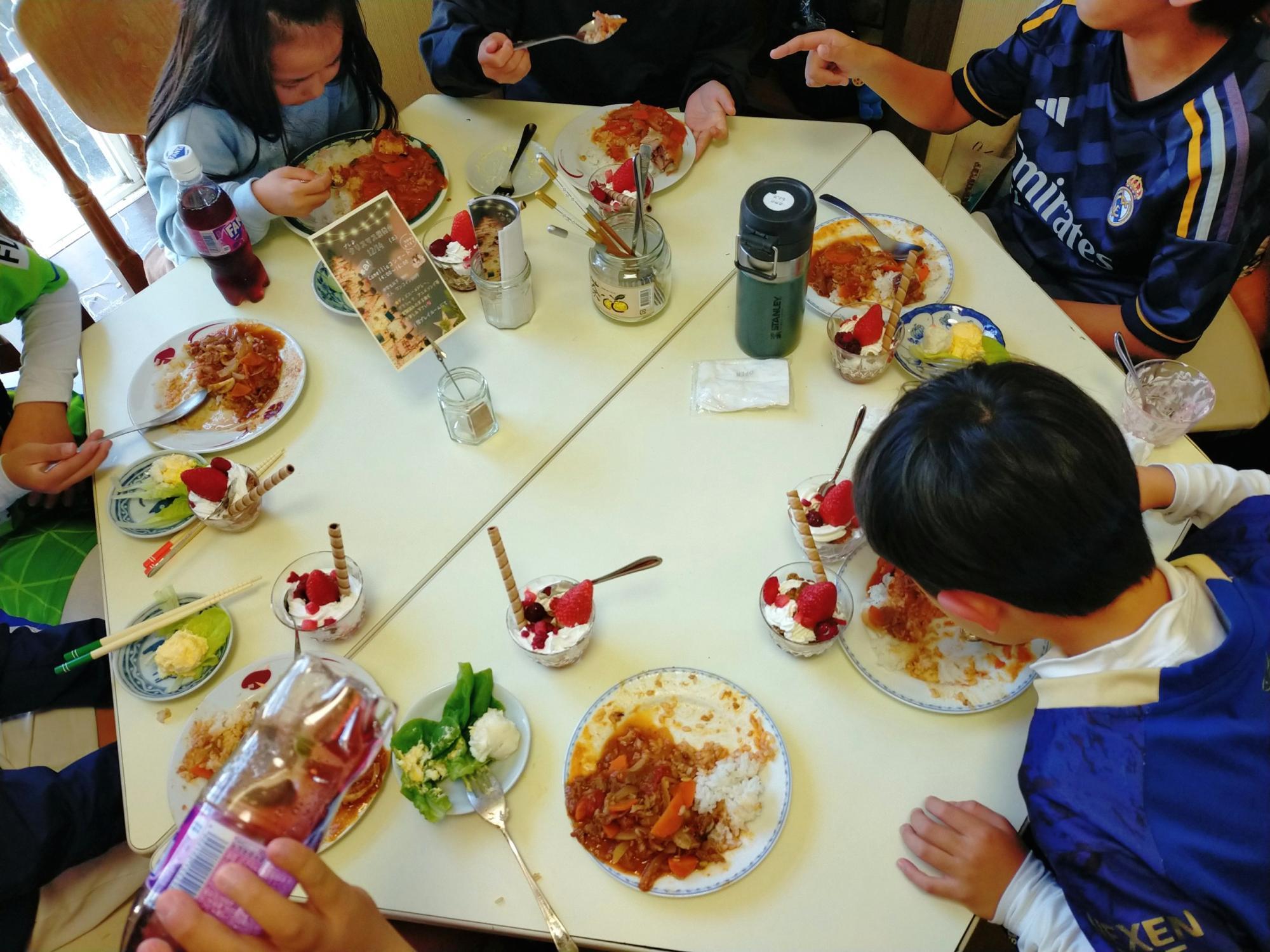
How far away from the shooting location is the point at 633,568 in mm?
1238

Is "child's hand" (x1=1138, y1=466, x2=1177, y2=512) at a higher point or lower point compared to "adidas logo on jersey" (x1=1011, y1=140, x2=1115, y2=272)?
higher

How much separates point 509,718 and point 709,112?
1.50 m

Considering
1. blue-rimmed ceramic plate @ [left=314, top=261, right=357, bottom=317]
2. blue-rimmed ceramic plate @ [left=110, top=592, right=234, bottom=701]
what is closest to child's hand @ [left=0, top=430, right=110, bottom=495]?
blue-rimmed ceramic plate @ [left=110, top=592, right=234, bottom=701]

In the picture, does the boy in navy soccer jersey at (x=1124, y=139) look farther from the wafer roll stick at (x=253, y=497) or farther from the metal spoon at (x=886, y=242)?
the wafer roll stick at (x=253, y=497)

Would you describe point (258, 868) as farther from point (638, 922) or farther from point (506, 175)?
point (506, 175)

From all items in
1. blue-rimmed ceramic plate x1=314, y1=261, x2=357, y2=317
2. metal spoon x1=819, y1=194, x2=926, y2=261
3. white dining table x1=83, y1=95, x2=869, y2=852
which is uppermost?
blue-rimmed ceramic plate x1=314, y1=261, x2=357, y2=317

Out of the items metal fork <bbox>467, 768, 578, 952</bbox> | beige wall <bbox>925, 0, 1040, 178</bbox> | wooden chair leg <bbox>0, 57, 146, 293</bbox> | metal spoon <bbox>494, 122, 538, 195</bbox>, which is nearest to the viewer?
metal fork <bbox>467, 768, 578, 952</bbox>

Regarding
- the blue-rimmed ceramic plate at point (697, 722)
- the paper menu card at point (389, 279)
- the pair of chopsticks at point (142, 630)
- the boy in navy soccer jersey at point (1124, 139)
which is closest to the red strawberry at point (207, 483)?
the pair of chopsticks at point (142, 630)

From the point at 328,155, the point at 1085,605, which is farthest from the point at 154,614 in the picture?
the point at 1085,605

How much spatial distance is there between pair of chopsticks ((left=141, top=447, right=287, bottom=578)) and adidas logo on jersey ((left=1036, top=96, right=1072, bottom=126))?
188cm

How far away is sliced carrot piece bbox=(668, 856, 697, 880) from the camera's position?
1.02m

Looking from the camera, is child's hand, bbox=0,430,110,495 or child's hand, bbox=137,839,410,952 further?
child's hand, bbox=0,430,110,495

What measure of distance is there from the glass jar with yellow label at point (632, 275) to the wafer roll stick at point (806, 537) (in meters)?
0.54

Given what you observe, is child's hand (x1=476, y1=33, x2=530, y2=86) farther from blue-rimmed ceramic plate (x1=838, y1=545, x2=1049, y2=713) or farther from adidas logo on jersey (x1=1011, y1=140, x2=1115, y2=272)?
blue-rimmed ceramic plate (x1=838, y1=545, x2=1049, y2=713)
